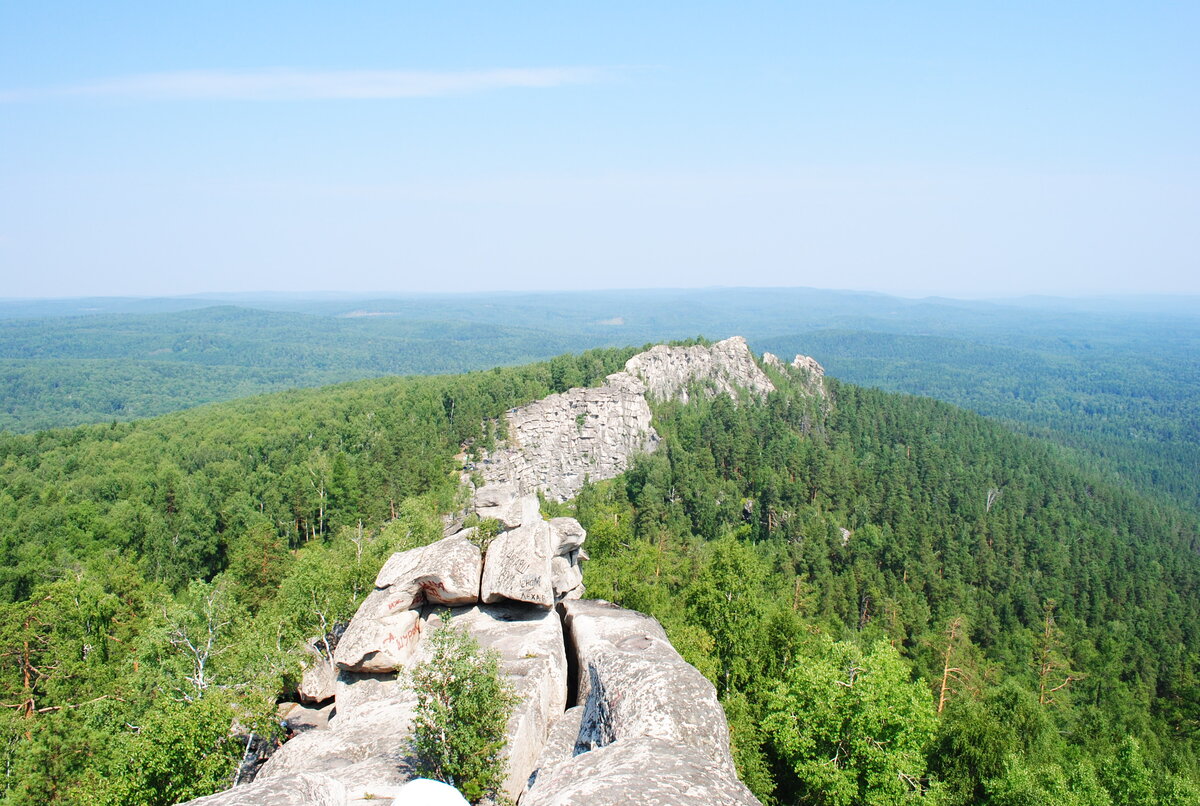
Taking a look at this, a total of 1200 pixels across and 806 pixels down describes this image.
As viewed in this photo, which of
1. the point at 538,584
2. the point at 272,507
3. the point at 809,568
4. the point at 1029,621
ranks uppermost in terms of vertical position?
the point at 538,584

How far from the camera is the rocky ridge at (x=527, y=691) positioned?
1223 centimetres

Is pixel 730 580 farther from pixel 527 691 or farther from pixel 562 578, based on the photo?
pixel 527 691

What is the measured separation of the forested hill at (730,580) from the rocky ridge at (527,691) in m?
2.49

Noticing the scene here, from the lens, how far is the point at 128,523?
195ft

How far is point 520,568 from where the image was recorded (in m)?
25.2

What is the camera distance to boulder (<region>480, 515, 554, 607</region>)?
24.6 meters

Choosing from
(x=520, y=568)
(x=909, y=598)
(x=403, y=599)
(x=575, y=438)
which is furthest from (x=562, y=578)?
(x=575, y=438)

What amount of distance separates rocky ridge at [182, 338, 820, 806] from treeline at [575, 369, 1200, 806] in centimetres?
446

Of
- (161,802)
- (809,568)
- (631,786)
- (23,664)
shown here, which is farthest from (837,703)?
(809,568)

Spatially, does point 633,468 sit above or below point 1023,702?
below

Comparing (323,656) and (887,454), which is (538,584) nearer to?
(323,656)

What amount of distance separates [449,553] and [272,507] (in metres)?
47.9

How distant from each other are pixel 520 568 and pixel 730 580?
355 inches

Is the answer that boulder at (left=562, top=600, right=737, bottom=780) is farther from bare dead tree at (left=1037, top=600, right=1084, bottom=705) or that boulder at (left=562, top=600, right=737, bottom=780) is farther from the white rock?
bare dead tree at (left=1037, top=600, right=1084, bottom=705)
